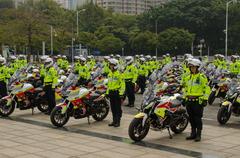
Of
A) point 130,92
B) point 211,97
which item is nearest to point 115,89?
point 130,92

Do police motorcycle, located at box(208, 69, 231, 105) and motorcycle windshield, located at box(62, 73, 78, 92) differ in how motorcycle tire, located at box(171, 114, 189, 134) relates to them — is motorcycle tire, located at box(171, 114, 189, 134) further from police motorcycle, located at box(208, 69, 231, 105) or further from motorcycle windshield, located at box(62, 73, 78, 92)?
police motorcycle, located at box(208, 69, 231, 105)

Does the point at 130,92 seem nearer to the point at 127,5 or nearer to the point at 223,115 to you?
the point at 223,115

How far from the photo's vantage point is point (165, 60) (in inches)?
1040

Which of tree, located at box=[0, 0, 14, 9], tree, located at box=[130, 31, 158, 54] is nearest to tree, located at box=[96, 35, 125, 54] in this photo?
tree, located at box=[130, 31, 158, 54]

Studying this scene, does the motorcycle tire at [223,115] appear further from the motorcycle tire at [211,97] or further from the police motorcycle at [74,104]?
the motorcycle tire at [211,97]

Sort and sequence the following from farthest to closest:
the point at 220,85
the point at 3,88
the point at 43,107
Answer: the point at 220,85 < the point at 3,88 < the point at 43,107

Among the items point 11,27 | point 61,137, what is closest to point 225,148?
point 61,137

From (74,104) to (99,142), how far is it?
2198 millimetres

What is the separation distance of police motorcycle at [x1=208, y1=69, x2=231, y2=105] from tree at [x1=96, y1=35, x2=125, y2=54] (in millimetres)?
46241

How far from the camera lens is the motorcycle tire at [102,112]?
480 inches

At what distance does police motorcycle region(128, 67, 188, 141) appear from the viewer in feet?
31.0

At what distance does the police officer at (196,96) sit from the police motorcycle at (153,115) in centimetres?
37

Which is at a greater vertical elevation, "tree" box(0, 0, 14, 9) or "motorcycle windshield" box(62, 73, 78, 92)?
"tree" box(0, 0, 14, 9)

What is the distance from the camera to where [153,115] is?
9.65m
